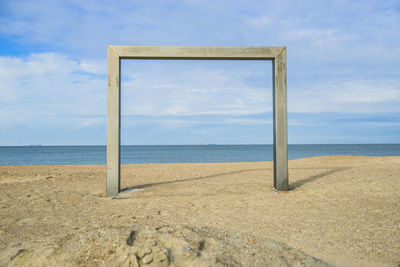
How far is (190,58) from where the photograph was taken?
5.88 m

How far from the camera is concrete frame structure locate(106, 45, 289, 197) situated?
18.7ft

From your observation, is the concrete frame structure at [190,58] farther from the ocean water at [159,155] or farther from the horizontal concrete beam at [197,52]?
the ocean water at [159,155]

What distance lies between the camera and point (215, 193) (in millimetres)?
5988

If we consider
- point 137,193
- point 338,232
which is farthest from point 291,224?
point 137,193

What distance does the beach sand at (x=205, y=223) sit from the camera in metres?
2.56

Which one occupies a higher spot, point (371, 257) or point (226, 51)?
point (226, 51)

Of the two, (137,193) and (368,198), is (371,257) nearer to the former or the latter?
(368,198)

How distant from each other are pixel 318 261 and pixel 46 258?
2.58 metres

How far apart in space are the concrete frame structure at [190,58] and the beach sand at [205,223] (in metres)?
0.59

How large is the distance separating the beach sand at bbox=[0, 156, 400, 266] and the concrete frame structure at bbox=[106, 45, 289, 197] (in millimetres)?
588

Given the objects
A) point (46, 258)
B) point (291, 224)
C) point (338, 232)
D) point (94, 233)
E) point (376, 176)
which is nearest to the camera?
point (46, 258)

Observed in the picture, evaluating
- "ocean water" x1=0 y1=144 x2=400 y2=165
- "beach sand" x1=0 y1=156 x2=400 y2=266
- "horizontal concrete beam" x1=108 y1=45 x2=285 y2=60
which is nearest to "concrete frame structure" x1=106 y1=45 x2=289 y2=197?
"horizontal concrete beam" x1=108 y1=45 x2=285 y2=60

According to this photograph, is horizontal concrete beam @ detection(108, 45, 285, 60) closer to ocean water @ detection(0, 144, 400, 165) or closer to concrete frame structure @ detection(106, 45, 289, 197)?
concrete frame structure @ detection(106, 45, 289, 197)

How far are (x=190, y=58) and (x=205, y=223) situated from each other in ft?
11.7
